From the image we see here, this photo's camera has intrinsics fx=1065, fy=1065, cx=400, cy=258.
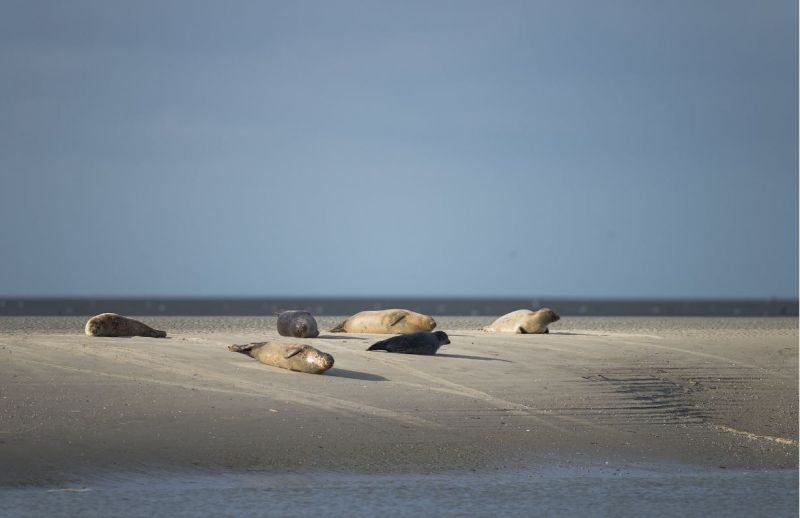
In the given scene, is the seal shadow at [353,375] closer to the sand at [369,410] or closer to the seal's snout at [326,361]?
the sand at [369,410]

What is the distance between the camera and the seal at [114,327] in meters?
14.4

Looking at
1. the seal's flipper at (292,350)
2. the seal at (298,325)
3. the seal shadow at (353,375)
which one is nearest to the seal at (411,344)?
the seal shadow at (353,375)

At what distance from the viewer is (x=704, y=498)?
27.6 feet

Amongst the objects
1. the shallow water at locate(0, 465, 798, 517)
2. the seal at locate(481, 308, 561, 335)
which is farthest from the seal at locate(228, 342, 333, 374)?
the seal at locate(481, 308, 561, 335)

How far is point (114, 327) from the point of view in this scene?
14484 mm

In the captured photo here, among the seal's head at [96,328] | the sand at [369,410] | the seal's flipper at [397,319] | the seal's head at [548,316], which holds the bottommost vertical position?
the sand at [369,410]

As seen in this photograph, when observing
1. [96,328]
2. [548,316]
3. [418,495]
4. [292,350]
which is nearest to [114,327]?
[96,328]

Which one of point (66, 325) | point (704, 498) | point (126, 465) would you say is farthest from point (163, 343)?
point (66, 325)

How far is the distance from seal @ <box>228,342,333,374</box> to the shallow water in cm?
323

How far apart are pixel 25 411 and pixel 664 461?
593cm

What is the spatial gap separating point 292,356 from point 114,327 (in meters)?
3.53

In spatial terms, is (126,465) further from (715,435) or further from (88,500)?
(715,435)

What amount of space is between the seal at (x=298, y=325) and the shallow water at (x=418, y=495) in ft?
22.0

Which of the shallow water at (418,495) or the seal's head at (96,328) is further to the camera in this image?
the seal's head at (96,328)
